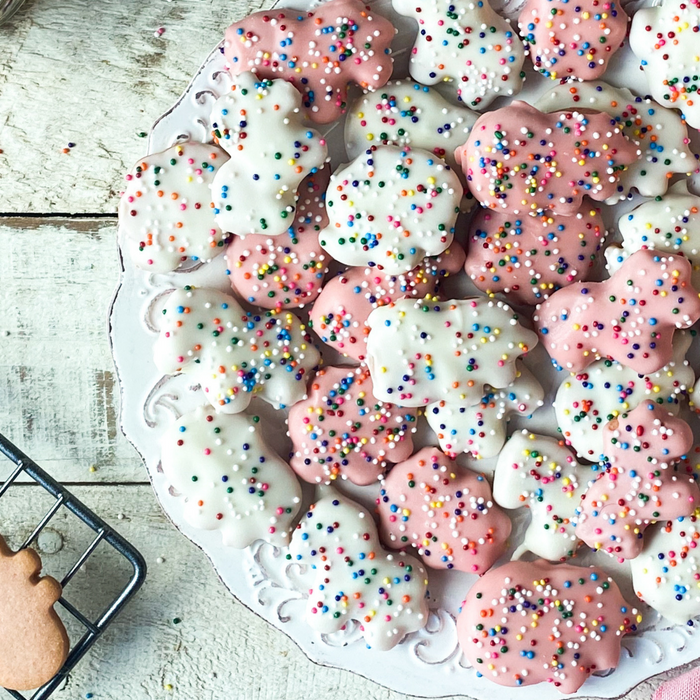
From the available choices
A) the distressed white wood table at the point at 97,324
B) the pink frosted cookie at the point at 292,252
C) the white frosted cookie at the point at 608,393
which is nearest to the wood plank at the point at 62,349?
the distressed white wood table at the point at 97,324

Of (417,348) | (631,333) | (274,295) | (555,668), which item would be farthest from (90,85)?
(555,668)

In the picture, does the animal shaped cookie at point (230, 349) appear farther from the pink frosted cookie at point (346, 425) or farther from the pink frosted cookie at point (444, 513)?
the pink frosted cookie at point (444, 513)

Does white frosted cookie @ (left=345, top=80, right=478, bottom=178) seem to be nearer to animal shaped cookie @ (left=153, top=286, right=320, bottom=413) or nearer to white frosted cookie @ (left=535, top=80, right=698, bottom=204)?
white frosted cookie @ (left=535, top=80, right=698, bottom=204)

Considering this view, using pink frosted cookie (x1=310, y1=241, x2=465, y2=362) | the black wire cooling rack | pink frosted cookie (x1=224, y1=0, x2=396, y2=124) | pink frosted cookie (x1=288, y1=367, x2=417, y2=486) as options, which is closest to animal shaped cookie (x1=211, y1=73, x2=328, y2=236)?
pink frosted cookie (x1=224, y1=0, x2=396, y2=124)

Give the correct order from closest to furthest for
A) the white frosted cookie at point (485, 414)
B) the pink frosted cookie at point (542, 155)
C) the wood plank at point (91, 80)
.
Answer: the pink frosted cookie at point (542, 155) → the white frosted cookie at point (485, 414) → the wood plank at point (91, 80)

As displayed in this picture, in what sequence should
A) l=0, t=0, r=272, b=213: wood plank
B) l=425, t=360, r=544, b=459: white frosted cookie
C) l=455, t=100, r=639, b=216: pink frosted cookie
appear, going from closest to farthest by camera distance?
1. l=455, t=100, r=639, b=216: pink frosted cookie
2. l=425, t=360, r=544, b=459: white frosted cookie
3. l=0, t=0, r=272, b=213: wood plank
